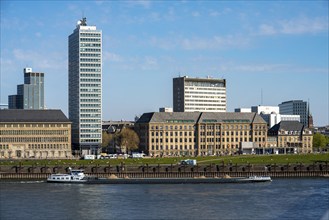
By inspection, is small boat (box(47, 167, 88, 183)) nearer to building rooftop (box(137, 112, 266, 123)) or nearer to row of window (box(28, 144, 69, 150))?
row of window (box(28, 144, 69, 150))

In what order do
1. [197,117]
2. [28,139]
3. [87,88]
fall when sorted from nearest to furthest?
[28,139], [87,88], [197,117]

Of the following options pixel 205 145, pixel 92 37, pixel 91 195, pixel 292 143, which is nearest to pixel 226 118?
pixel 205 145

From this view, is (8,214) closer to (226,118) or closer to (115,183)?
(115,183)

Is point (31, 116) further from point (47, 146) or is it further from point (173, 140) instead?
point (173, 140)

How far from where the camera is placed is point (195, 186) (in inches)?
4112

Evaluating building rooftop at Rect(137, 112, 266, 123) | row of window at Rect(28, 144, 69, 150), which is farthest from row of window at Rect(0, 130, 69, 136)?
building rooftop at Rect(137, 112, 266, 123)

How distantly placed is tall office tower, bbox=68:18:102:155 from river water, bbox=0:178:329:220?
3135 inches

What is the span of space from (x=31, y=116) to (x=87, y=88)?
18.7 m

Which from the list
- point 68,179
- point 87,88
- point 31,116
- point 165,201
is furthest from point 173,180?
point 87,88

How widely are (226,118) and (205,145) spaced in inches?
377

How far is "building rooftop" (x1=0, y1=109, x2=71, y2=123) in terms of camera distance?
173 meters

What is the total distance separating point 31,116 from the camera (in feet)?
573

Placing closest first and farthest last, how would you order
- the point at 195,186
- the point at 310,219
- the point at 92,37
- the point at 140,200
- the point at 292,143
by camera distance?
the point at 310,219 < the point at 140,200 < the point at 195,186 < the point at 92,37 < the point at 292,143

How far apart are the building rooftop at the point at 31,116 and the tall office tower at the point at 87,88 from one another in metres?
11.2
